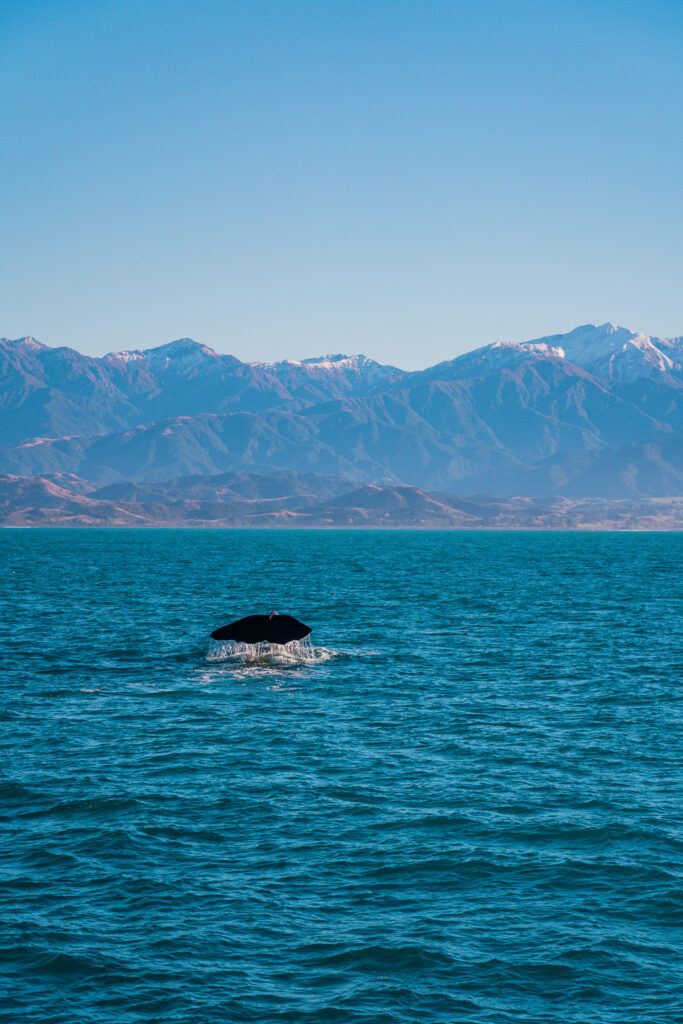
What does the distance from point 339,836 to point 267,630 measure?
28.9 metres

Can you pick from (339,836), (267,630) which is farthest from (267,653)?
(339,836)

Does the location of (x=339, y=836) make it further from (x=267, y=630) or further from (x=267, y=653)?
(x=267, y=653)

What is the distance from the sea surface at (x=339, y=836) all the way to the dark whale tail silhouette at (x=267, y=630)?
1.77 m

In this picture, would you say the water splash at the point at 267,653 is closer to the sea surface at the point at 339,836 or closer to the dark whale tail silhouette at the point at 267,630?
the sea surface at the point at 339,836

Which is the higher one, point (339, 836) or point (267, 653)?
point (267, 653)

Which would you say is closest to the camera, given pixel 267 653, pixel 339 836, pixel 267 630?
pixel 339 836

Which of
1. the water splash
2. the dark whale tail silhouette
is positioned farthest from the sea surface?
the dark whale tail silhouette

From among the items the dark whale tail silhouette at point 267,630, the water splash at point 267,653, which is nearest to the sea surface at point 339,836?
the water splash at point 267,653

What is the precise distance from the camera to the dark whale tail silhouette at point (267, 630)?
56.0m

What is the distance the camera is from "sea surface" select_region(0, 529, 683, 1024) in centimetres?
1998

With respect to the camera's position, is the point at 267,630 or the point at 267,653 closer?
the point at 267,630

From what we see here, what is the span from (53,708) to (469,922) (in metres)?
25.6

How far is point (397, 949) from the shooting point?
2128 centimetres

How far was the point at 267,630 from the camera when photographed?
56.3 m
